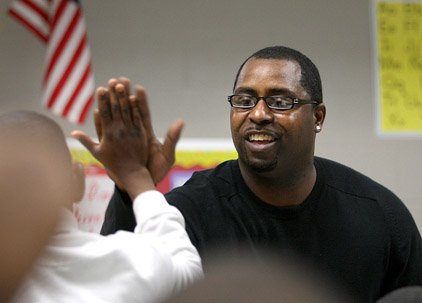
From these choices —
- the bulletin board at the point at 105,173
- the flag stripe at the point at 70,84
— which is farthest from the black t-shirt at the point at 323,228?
the flag stripe at the point at 70,84

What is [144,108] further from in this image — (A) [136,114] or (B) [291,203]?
(B) [291,203]

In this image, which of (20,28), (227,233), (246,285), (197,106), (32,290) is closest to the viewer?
(246,285)

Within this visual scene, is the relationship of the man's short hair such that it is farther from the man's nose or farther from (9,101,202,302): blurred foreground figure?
(9,101,202,302): blurred foreground figure

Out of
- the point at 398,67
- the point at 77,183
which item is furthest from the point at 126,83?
the point at 398,67

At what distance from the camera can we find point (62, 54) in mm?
2125

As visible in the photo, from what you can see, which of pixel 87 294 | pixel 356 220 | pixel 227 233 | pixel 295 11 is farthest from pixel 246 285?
pixel 295 11

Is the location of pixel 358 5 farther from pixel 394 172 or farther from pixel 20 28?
pixel 20 28

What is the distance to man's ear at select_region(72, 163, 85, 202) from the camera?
94 cm

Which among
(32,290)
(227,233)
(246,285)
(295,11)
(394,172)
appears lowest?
(394,172)

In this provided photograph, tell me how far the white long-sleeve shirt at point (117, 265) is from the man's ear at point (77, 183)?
1.1 inches

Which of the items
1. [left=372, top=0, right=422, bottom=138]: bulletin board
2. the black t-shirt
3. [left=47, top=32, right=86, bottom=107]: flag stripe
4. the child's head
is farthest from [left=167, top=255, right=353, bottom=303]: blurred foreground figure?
[left=372, top=0, right=422, bottom=138]: bulletin board

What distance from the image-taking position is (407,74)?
7.74ft

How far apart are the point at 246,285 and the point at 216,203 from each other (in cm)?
90

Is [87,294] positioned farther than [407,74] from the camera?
No
